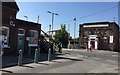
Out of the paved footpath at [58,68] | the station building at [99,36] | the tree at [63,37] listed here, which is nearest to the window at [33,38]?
the paved footpath at [58,68]

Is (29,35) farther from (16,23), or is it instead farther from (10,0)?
(10,0)

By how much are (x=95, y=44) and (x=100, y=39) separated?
168 cm

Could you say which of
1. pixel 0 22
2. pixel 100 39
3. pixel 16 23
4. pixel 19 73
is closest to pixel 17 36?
pixel 16 23

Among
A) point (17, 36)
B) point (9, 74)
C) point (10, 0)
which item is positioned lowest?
point (9, 74)

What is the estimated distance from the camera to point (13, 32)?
25.6 m

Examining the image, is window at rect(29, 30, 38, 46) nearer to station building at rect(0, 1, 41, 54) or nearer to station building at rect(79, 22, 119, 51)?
station building at rect(0, 1, 41, 54)

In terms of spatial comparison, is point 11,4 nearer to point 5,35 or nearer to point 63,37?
point 5,35

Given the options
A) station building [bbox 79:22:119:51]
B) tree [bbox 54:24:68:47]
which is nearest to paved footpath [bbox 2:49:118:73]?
station building [bbox 79:22:119:51]

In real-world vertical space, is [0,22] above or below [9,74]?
above

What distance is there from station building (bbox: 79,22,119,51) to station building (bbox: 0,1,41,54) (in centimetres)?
2734

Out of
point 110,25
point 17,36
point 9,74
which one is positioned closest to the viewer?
point 9,74

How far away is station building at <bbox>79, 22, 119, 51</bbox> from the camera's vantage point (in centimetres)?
5566

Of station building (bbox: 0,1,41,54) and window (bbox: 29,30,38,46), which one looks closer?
station building (bbox: 0,1,41,54)

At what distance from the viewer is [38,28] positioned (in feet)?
105
